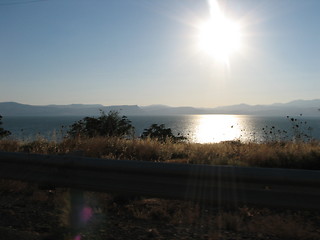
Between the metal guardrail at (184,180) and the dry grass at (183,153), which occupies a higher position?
the metal guardrail at (184,180)

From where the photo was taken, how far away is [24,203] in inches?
211

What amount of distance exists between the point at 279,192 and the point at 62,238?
7.95ft

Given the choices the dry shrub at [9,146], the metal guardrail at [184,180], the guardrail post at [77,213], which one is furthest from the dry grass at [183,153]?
the guardrail post at [77,213]

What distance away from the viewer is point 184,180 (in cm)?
395

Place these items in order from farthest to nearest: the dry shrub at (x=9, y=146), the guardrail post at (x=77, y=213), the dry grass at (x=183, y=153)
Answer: the dry shrub at (x=9, y=146)
the dry grass at (x=183, y=153)
the guardrail post at (x=77, y=213)

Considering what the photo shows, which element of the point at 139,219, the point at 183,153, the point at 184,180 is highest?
the point at 184,180

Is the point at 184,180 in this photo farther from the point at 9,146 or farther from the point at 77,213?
the point at 9,146

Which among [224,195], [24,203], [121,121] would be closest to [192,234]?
[224,195]

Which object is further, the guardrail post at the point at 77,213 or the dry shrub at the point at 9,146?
the dry shrub at the point at 9,146

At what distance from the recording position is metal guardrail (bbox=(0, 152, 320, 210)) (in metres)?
3.56

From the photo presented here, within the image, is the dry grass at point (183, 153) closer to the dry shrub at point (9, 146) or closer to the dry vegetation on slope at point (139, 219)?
the dry shrub at point (9, 146)

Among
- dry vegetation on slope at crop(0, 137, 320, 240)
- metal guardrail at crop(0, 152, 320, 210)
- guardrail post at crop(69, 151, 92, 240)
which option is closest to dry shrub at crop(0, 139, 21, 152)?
dry vegetation on slope at crop(0, 137, 320, 240)

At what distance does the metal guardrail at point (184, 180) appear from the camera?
3557 millimetres

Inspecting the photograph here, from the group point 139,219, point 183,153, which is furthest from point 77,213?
point 183,153
